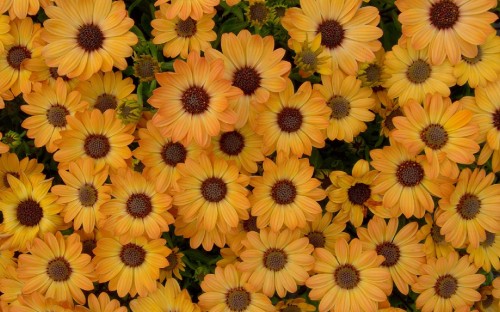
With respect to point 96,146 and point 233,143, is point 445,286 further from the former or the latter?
point 96,146

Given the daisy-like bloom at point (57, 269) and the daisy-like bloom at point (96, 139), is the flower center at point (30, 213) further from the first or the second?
the daisy-like bloom at point (96, 139)

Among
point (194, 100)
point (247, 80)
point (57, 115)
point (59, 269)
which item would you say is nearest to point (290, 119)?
point (247, 80)

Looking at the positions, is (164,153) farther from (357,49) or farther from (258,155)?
(357,49)

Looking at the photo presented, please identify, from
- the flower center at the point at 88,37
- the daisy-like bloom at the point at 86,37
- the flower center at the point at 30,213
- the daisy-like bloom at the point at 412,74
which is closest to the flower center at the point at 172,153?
the daisy-like bloom at the point at 86,37

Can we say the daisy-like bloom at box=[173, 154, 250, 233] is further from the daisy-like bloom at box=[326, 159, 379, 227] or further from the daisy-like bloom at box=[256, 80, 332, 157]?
the daisy-like bloom at box=[326, 159, 379, 227]

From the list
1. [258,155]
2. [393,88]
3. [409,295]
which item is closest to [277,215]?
Answer: [258,155]

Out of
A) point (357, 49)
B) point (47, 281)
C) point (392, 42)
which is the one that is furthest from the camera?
point (392, 42)
